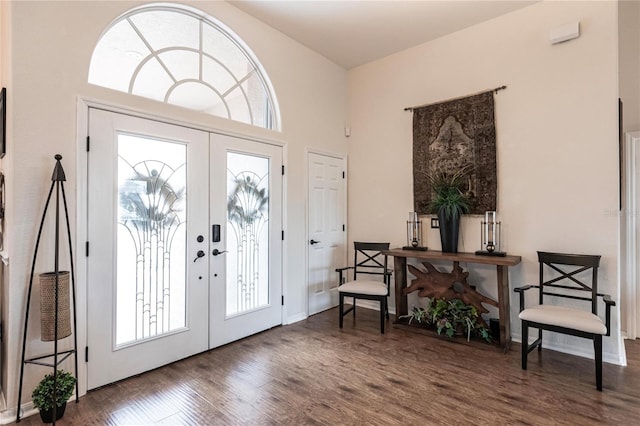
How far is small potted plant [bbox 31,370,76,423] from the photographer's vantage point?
2.10 m

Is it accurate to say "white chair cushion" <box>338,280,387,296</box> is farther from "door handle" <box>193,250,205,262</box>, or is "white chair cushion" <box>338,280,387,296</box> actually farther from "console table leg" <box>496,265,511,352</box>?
"door handle" <box>193,250,205,262</box>

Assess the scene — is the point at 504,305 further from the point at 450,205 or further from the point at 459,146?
the point at 459,146

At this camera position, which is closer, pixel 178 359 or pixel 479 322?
pixel 178 359

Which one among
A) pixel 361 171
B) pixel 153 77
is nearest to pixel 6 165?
pixel 153 77

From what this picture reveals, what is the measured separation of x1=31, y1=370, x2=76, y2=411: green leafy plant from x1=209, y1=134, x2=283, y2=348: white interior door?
1197 mm

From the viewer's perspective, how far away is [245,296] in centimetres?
359

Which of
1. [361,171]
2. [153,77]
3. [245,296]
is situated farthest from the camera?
[361,171]

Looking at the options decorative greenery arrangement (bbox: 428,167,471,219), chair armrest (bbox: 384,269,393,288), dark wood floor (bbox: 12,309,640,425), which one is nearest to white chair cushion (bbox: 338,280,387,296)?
chair armrest (bbox: 384,269,393,288)

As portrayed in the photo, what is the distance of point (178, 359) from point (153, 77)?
2506 mm

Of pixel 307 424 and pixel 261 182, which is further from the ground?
pixel 261 182

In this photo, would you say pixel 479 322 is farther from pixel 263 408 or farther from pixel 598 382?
pixel 263 408

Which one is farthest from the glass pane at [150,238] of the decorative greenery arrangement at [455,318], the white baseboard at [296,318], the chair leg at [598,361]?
the chair leg at [598,361]

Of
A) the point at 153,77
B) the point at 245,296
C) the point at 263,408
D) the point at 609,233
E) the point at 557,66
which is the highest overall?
the point at 557,66

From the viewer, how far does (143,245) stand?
9.17 ft
